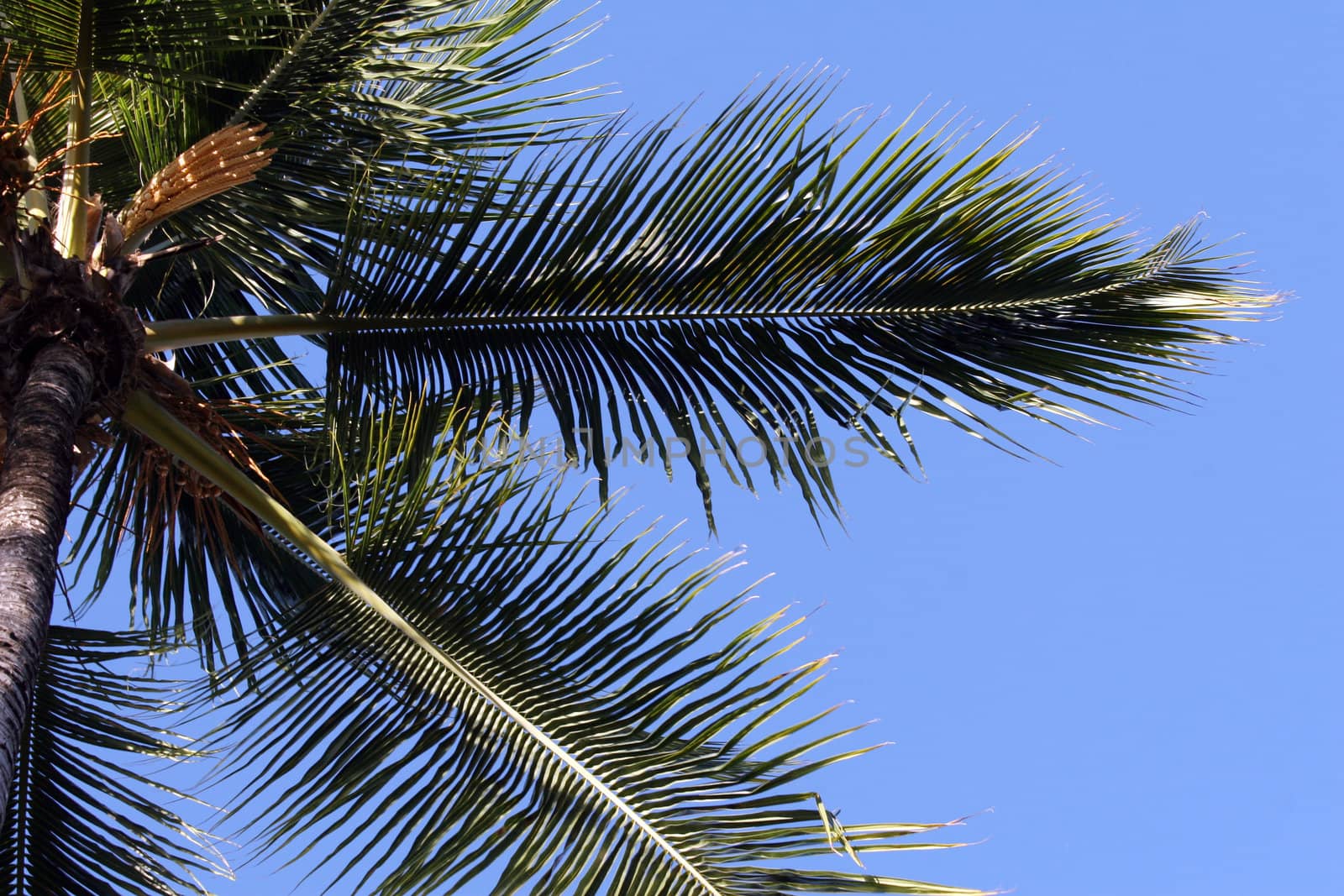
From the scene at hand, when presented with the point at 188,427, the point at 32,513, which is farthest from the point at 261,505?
the point at 32,513

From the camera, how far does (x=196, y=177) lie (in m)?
3.93

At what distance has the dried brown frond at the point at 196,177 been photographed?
154 inches

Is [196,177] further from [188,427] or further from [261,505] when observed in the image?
[261,505]

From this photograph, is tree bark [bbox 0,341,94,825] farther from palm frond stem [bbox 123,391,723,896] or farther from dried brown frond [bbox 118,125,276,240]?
dried brown frond [bbox 118,125,276,240]

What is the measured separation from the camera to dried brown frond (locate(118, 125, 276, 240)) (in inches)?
154

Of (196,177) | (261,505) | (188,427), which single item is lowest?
(261,505)

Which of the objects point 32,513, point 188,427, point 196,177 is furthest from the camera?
point 188,427

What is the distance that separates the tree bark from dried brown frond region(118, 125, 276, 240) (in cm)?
52

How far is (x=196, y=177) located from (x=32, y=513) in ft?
4.09

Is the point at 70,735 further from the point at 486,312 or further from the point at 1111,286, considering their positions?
the point at 1111,286

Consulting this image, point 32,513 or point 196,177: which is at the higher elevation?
point 196,177

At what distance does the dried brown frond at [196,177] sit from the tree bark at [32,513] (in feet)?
1.71

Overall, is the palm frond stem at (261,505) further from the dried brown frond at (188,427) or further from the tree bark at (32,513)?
the tree bark at (32,513)

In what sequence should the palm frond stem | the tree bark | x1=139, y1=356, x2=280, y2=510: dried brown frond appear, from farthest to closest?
1. x1=139, y1=356, x2=280, y2=510: dried brown frond
2. the palm frond stem
3. the tree bark
